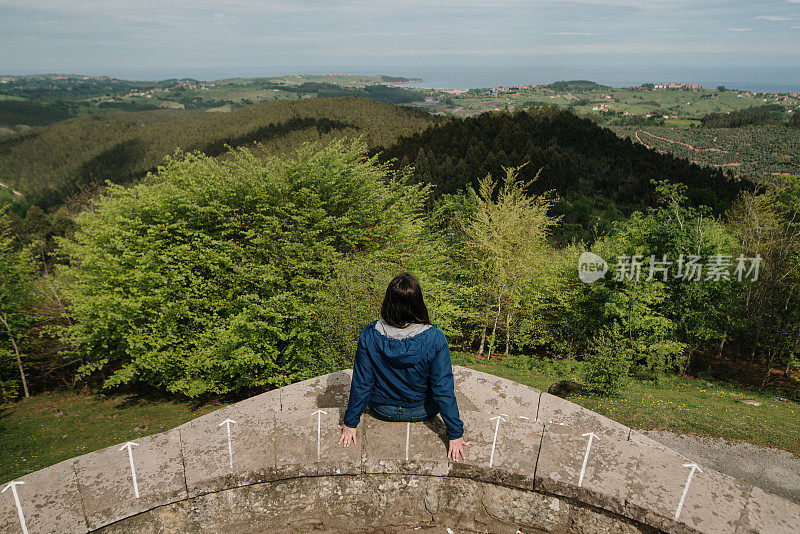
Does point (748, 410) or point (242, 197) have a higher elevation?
point (242, 197)

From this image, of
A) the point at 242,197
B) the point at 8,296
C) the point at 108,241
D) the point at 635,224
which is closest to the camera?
the point at 242,197

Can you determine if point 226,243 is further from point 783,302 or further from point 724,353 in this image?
point 724,353

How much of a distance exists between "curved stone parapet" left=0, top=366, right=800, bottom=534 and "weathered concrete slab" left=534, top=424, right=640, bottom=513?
0.01 m

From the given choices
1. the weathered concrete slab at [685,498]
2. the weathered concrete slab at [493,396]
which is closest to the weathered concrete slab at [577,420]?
the weathered concrete slab at [493,396]

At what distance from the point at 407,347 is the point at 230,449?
87.8 inches

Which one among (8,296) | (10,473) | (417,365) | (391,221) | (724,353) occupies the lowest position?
(724,353)

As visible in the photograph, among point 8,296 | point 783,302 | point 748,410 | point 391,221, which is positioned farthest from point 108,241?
point 783,302

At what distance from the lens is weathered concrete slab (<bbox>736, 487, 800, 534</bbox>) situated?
11.3 ft

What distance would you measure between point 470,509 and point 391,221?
667 inches

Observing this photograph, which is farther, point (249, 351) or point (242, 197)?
point (242, 197)

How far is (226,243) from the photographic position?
1716 centimetres

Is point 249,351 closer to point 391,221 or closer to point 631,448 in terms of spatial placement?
point 391,221

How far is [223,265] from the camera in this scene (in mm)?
18031

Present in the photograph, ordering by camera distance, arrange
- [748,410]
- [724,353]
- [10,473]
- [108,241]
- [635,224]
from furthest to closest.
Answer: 1. [724,353]
2. [635,224]
3. [108,241]
4. [748,410]
5. [10,473]
